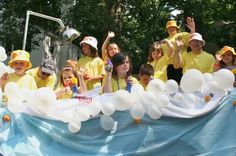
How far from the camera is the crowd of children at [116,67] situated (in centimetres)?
478

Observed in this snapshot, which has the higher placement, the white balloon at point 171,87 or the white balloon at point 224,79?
the white balloon at point 224,79

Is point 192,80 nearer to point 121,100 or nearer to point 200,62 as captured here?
point 121,100

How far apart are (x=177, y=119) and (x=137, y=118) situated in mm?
417

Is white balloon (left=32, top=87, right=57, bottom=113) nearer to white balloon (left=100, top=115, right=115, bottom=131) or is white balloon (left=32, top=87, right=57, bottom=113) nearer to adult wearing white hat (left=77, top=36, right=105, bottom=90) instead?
white balloon (left=100, top=115, right=115, bottom=131)

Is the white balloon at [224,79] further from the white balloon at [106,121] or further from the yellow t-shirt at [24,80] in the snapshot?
the yellow t-shirt at [24,80]

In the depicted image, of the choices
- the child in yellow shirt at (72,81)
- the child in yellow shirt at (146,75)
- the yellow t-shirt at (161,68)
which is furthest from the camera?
the yellow t-shirt at (161,68)

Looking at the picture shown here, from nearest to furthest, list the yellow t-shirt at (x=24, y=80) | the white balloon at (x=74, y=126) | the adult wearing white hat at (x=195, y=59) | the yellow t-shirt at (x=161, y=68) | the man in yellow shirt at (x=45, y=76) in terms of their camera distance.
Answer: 1. the white balloon at (x=74, y=126)
2. the yellow t-shirt at (x=24, y=80)
3. the man in yellow shirt at (x=45, y=76)
4. the adult wearing white hat at (x=195, y=59)
5. the yellow t-shirt at (x=161, y=68)

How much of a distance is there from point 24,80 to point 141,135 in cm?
161

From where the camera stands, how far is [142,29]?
1734 centimetres

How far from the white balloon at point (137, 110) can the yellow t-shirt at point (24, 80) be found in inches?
54.1

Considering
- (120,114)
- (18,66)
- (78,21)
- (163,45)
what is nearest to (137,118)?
(120,114)

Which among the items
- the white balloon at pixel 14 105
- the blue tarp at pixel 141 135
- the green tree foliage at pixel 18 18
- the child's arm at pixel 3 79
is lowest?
the blue tarp at pixel 141 135

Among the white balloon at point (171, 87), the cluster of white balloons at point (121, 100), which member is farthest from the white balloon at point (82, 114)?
the white balloon at point (171, 87)

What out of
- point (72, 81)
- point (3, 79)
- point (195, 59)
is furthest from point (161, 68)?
point (3, 79)
